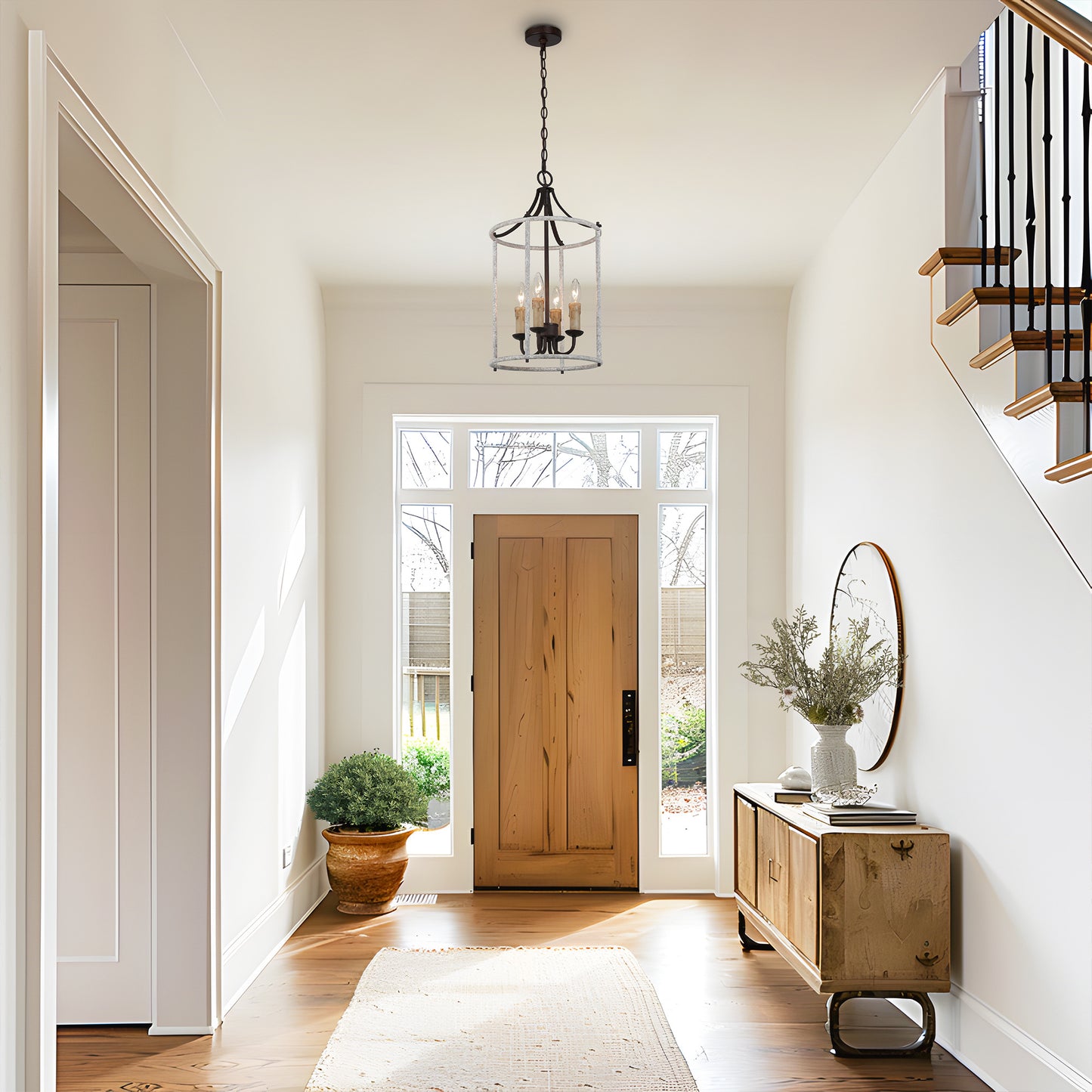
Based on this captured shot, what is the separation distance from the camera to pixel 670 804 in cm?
553

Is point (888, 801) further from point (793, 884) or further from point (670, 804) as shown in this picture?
point (670, 804)

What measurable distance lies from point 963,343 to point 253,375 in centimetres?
251

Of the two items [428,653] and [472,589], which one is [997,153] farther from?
[428,653]

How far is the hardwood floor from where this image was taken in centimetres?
306

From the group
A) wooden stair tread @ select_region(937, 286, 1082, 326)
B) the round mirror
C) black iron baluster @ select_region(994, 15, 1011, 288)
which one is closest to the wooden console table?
the round mirror

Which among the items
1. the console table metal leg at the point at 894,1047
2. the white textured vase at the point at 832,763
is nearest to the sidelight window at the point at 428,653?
the white textured vase at the point at 832,763

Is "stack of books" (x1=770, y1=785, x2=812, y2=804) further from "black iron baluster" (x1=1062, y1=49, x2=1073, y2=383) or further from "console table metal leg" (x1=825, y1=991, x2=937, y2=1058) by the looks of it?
"black iron baluster" (x1=1062, y1=49, x2=1073, y2=383)

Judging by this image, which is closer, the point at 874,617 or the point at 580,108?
the point at 580,108

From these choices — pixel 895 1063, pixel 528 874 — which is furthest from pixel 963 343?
pixel 528 874

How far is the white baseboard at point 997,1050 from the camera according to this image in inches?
106

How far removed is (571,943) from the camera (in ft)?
14.7

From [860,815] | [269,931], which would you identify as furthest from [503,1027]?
[860,815]

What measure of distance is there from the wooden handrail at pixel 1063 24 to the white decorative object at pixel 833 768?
7.45 feet

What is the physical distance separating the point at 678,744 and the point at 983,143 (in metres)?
3.33
